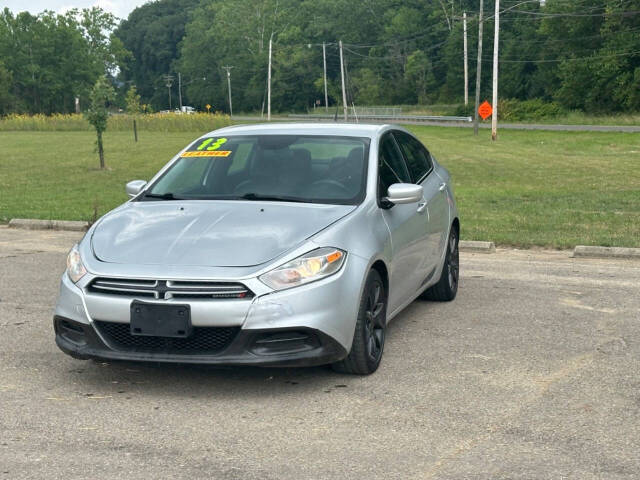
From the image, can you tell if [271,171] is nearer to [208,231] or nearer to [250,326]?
[208,231]

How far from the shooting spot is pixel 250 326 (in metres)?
5.32

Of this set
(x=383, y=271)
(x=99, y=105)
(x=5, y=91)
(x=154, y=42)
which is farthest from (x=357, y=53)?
(x=383, y=271)

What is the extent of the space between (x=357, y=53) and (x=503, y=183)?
10977cm

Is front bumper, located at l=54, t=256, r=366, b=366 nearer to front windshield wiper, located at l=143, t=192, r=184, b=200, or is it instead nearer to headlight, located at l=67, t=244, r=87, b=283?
headlight, located at l=67, t=244, r=87, b=283

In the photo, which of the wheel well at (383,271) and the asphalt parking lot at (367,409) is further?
the wheel well at (383,271)

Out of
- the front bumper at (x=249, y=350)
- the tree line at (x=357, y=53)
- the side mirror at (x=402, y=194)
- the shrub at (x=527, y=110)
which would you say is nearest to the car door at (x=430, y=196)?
the side mirror at (x=402, y=194)

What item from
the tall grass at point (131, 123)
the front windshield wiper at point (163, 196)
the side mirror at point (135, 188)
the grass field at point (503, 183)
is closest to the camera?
the front windshield wiper at point (163, 196)

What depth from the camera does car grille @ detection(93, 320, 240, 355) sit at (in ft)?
17.7

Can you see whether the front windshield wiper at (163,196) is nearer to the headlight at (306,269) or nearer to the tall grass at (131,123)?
the headlight at (306,269)

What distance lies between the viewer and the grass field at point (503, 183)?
14305 millimetres

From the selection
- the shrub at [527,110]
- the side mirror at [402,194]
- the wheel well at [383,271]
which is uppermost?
the side mirror at [402,194]

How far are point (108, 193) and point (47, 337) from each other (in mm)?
14099

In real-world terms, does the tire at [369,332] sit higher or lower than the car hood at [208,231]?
lower

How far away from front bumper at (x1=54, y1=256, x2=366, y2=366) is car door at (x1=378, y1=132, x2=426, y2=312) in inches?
39.8
